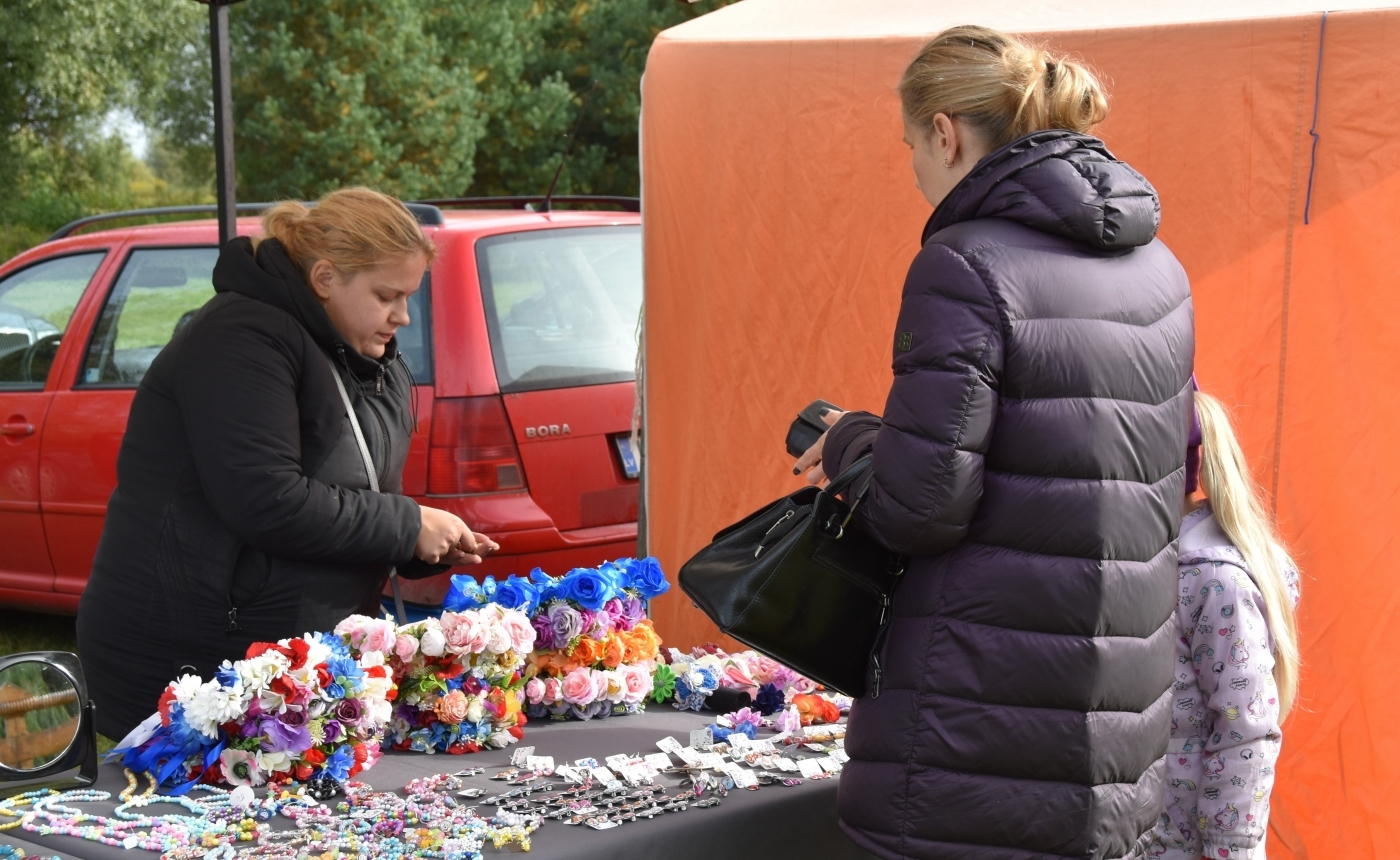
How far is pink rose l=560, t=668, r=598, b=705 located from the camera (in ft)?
8.11

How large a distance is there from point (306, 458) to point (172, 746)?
543 mm

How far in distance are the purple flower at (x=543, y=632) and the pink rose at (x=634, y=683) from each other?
15 cm

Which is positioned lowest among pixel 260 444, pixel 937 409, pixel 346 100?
pixel 260 444

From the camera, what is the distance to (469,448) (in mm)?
4312

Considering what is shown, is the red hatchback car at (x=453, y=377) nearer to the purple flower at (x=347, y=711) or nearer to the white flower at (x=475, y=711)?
the white flower at (x=475, y=711)

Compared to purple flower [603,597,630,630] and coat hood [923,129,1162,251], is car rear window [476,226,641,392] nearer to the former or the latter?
purple flower [603,597,630,630]

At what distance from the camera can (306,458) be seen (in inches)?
93.8

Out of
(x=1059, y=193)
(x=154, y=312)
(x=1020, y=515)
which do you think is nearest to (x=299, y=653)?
(x=1020, y=515)

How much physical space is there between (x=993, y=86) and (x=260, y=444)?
4.24ft

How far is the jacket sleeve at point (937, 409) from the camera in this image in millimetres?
1767

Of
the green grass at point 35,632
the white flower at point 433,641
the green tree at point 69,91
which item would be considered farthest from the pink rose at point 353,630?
the green tree at point 69,91

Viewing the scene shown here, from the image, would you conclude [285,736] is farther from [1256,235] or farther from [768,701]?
[1256,235]

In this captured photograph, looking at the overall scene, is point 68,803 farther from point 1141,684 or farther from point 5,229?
point 5,229

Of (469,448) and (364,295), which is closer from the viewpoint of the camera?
(364,295)
